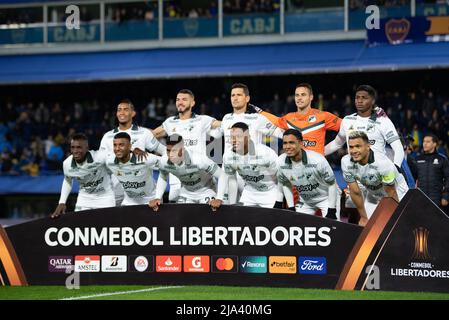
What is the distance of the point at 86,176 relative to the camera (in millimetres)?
13172

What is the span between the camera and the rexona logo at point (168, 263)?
455 inches

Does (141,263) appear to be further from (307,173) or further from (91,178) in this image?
(307,173)

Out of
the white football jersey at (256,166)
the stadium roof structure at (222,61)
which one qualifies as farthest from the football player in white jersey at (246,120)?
the stadium roof structure at (222,61)

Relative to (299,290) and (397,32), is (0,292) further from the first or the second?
(397,32)

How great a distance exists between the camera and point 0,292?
1131cm

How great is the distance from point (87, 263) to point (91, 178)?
173cm

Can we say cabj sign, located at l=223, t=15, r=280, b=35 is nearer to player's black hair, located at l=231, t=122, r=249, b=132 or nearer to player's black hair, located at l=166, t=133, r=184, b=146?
player's black hair, located at l=166, t=133, r=184, b=146

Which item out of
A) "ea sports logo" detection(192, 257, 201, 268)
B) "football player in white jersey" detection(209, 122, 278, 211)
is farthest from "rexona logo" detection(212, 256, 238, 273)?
"football player in white jersey" detection(209, 122, 278, 211)

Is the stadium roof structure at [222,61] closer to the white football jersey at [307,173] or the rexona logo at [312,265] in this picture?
the white football jersey at [307,173]

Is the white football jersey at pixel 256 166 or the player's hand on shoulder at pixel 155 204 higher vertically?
the white football jersey at pixel 256 166

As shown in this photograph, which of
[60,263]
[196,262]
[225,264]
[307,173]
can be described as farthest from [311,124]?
[60,263]

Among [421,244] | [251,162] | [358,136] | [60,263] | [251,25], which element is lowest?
[60,263]

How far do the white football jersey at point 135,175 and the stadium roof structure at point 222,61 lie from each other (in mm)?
12179

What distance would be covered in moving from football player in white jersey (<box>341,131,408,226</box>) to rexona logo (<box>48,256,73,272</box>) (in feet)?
11.4
